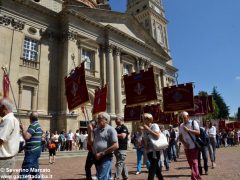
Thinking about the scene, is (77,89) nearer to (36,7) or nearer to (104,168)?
(104,168)

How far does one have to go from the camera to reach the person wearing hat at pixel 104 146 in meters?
4.36

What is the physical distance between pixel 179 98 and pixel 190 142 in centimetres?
969

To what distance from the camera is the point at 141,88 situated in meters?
13.5

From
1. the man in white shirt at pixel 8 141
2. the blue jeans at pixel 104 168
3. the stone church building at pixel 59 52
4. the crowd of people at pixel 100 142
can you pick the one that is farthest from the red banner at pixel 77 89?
the stone church building at pixel 59 52

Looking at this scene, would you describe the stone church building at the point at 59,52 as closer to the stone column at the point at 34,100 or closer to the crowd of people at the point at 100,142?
the stone column at the point at 34,100

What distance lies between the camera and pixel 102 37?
94.9 ft

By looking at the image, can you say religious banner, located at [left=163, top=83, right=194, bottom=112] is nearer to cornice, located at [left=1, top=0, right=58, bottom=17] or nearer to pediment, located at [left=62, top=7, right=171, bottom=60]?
pediment, located at [left=62, top=7, right=171, bottom=60]

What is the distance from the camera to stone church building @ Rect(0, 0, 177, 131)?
70.7 feet

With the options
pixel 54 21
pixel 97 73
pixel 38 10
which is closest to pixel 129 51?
pixel 97 73

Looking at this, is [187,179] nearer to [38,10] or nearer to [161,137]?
[161,137]

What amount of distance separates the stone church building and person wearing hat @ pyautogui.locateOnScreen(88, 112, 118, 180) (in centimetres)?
1277

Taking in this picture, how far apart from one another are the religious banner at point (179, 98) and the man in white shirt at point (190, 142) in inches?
333

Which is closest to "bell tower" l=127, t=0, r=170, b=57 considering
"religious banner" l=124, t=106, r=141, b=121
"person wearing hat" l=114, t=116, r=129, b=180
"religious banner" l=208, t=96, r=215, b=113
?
"religious banner" l=124, t=106, r=141, b=121

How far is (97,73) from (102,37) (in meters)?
4.53
